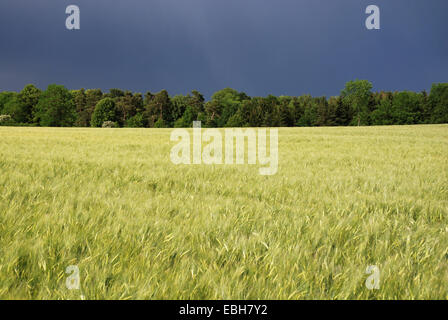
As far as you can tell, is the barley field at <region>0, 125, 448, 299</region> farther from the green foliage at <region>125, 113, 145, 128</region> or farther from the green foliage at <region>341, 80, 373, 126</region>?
the green foliage at <region>341, 80, 373, 126</region>

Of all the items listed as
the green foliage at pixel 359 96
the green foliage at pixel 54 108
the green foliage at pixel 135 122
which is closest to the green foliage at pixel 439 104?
the green foliage at pixel 359 96

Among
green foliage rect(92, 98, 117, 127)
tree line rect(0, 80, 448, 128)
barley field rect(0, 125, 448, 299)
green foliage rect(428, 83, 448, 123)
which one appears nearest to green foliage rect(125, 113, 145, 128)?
tree line rect(0, 80, 448, 128)

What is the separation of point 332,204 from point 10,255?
278 cm

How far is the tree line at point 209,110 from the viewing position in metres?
66.6

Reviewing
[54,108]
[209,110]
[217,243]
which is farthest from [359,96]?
[217,243]

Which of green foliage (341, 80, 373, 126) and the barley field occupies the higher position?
green foliage (341, 80, 373, 126)

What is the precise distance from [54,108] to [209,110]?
42.4 metres

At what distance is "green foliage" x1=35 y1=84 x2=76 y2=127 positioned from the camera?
6366 cm

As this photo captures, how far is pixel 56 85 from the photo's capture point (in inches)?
2653

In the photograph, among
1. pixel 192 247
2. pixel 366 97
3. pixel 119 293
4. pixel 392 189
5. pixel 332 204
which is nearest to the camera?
pixel 119 293

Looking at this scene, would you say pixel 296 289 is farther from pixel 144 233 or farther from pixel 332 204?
pixel 332 204
